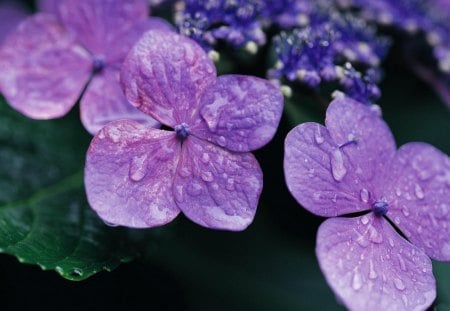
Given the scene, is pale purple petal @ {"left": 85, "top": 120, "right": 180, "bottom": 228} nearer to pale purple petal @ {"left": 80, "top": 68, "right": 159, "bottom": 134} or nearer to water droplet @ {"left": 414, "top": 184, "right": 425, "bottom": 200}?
pale purple petal @ {"left": 80, "top": 68, "right": 159, "bottom": 134}

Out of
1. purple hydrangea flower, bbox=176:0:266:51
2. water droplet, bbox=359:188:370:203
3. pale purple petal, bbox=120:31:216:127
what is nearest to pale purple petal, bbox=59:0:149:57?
purple hydrangea flower, bbox=176:0:266:51

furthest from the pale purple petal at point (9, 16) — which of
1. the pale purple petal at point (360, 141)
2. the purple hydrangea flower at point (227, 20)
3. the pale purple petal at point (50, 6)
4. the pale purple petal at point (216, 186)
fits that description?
the pale purple petal at point (360, 141)

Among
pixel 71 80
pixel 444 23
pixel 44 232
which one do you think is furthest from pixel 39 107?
pixel 444 23

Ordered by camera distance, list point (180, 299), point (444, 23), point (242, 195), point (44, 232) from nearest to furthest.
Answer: point (242, 195), point (44, 232), point (180, 299), point (444, 23)

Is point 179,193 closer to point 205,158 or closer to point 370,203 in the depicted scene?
point 205,158

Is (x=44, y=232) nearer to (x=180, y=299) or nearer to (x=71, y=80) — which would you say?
(x=71, y=80)

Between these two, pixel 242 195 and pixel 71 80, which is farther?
pixel 71 80

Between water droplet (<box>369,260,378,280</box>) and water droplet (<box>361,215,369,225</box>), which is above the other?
water droplet (<box>361,215,369,225</box>)
